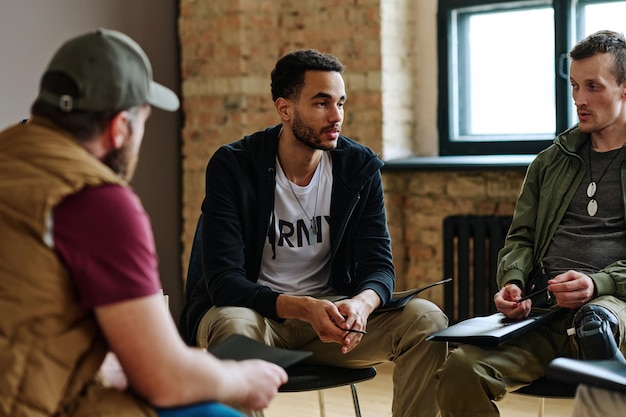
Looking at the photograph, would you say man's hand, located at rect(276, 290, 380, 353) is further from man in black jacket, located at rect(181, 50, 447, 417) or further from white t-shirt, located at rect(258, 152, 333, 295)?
white t-shirt, located at rect(258, 152, 333, 295)

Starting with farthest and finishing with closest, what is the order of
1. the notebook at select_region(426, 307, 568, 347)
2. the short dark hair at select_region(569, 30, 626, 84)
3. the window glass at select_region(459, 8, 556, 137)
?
the window glass at select_region(459, 8, 556, 137) < the short dark hair at select_region(569, 30, 626, 84) < the notebook at select_region(426, 307, 568, 347)

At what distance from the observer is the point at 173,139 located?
4.62 m

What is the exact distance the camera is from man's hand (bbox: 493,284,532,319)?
2521mm

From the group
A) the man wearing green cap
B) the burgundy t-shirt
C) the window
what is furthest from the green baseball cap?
the window

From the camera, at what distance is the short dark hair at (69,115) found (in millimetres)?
1446

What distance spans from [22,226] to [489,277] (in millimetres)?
2973

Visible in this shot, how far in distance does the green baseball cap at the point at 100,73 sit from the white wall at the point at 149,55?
2.46m

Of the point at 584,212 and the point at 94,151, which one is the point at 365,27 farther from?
the point at 94,151

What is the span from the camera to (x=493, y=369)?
2.38m

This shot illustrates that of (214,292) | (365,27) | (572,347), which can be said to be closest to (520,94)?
(365,27)

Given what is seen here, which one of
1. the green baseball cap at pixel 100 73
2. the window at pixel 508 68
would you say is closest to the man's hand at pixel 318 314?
the green baseball cap at pixel 100 73

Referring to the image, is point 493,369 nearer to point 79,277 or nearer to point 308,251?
point 308,251

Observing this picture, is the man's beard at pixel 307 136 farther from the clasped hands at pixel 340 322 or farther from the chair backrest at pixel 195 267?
the clasped hands at pixel 340 322

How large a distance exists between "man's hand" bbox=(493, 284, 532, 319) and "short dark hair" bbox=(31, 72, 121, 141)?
1.47 metres
